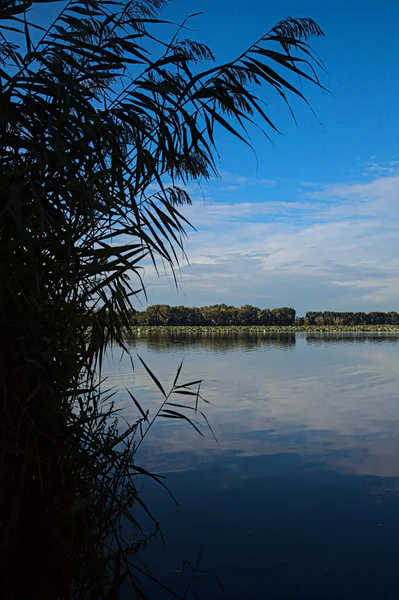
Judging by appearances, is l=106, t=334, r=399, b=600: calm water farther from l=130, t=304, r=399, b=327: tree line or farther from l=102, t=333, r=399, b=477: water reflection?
l=130, t=304, r=399, b=327: tree line

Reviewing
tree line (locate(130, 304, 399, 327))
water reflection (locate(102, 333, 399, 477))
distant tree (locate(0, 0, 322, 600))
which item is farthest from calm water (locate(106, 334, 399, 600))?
tree line (locate(130, 304, 399, 327))

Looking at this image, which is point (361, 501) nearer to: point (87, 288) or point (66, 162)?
point (87, 288)

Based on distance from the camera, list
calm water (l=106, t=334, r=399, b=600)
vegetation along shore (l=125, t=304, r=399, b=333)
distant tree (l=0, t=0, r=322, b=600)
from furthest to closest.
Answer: vegetation along shore (l=125, t=304, r=399, b=333) → calm water (l=106, t=334, r=399, b=600) → distant tree (l=0, t=0, r=322, b=600)

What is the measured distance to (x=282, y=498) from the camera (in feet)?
18.1

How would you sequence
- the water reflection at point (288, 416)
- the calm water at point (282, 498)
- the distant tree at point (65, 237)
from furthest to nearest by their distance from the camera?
the water reflection at point (288, 416)
the calm water at point (282, 498)
the distant tree at point (65, 237)

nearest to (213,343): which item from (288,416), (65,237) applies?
(288,416)

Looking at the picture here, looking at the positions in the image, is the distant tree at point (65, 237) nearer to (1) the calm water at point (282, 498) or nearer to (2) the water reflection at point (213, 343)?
(1) the calm water at point (282, 498)

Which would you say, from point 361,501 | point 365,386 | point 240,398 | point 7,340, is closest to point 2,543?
point 7,340

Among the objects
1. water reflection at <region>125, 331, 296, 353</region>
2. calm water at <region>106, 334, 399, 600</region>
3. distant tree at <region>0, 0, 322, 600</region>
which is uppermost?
distant tree at <region>0, 0, 322, 600</region>

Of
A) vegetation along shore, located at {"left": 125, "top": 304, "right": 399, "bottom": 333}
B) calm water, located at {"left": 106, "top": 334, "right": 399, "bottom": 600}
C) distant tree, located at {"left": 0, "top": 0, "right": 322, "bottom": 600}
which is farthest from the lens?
vegetation along shore, located at {"left": 125, "top": 304, "right": 399, "bottom": 333}

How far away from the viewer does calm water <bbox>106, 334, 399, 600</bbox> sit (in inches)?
158

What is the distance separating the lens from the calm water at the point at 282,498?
4.02 metres

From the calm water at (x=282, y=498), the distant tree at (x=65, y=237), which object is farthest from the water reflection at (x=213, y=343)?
the distant tree at (x=65, y=237)

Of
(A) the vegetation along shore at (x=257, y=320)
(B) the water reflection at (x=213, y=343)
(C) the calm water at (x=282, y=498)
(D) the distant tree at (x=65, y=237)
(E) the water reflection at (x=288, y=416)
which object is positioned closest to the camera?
(D) the distant tree at (x=65, y=237)
